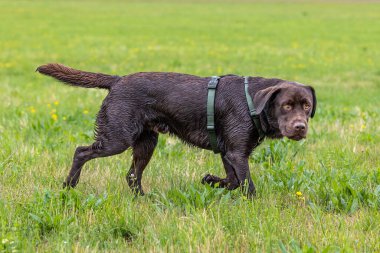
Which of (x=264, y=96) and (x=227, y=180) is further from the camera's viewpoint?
(x=227, y=180)

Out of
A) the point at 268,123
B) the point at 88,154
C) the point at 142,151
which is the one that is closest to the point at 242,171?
the point at 268,123

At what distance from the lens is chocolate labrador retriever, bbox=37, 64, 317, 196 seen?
5.01m

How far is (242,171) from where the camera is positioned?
196 inches

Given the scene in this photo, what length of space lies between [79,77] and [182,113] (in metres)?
1.00

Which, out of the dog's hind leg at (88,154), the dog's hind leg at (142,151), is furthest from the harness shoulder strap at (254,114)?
the dog's hind leg at (88,154)

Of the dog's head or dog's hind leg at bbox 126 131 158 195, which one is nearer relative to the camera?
the dog's head

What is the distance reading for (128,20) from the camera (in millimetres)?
35875

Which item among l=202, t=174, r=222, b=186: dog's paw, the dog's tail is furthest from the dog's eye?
the dog's tail

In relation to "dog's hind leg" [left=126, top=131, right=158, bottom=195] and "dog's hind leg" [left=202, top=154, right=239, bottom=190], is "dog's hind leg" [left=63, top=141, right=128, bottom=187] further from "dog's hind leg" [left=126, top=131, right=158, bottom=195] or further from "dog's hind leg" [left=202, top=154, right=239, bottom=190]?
"dog's hind leg" [left=202, top=154, right=239, bottom=190]

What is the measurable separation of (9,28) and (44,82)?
15.7m

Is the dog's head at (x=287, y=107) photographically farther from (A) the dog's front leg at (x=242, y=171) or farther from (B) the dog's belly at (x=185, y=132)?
(B) the dog's belly at (x=185, y=132)

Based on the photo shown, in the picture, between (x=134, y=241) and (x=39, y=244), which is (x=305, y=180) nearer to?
(x=134, y=241)

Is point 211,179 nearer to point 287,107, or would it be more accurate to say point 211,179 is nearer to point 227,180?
point 227,180

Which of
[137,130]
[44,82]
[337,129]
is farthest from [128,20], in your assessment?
[137,130]
